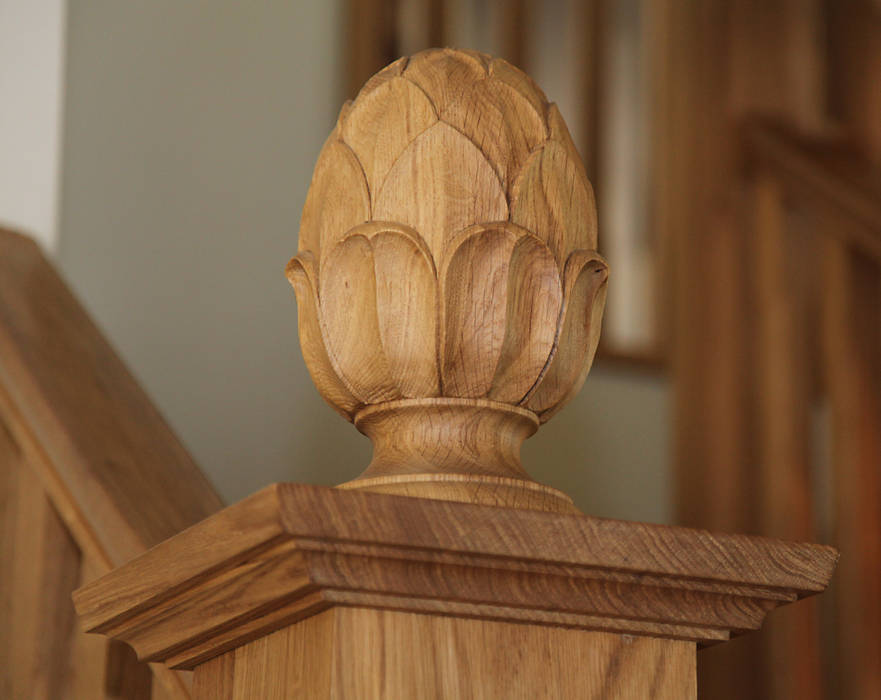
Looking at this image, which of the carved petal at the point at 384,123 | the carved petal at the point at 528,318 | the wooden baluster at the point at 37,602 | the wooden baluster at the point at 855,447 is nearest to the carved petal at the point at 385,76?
the carved petal at the point at 384,123

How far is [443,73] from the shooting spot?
2.08ft

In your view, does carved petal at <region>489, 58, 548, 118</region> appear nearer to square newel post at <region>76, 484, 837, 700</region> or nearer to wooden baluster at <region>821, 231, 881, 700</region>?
square newel post at <region>76, 484, 837, 700</region>

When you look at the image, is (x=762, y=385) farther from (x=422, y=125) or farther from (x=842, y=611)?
(x=422, y=125)

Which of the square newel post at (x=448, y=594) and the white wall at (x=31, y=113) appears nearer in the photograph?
the square newel post at (x=448, y=594)

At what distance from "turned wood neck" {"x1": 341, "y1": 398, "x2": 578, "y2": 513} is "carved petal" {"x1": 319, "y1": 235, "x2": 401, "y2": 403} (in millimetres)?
13

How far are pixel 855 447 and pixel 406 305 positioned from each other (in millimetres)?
1454

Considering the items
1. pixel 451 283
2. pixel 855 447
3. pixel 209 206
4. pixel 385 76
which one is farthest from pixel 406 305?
pixel 855 447

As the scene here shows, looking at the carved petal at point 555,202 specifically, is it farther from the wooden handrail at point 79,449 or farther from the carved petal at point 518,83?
the wooden handrail at point 79,449

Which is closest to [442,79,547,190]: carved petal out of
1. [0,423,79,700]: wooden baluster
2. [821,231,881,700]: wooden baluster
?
[0,423,79,700]: wooden baluster

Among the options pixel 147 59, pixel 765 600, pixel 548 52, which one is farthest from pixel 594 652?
pixel 548 52

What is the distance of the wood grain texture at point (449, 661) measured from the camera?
1.72ft

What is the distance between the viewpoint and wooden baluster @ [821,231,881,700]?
5.98 ft

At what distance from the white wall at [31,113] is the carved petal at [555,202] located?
1.05m

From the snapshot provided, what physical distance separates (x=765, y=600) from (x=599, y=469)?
5.99ft
